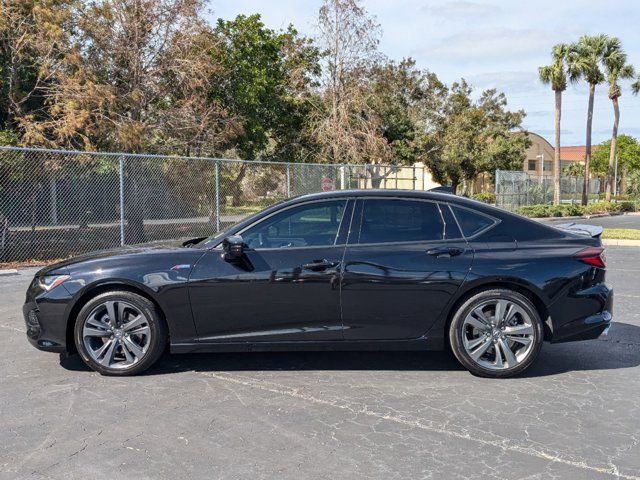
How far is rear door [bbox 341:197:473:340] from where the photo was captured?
4852 mm

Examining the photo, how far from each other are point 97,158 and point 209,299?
10.6 meters

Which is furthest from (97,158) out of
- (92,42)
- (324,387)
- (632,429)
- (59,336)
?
(632,429)

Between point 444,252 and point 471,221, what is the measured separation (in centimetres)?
42

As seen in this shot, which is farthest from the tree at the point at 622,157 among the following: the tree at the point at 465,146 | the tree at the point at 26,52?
the tree at the point at 26,52

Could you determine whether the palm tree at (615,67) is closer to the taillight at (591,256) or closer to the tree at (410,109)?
the tree at (410,109)

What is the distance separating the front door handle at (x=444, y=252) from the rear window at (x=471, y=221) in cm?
20

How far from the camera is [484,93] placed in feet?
183

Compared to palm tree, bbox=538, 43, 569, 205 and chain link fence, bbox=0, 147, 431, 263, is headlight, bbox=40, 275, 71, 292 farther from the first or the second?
palm tree, bbox=538, 43, 569, 205

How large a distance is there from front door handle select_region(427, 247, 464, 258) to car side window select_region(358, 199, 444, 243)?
117 millimetres

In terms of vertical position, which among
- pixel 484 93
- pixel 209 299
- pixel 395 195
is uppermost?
pixel 484 93

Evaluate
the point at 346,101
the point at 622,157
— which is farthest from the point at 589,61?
the point at 622,157

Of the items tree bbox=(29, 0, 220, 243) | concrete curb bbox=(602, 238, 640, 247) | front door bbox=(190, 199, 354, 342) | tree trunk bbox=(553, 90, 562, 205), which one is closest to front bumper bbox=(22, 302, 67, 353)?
front door bbox=(190, 199, 354, 342)

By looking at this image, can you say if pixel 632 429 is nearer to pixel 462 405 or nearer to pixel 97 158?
pixel 462 405

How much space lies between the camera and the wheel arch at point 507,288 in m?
4.88
